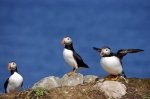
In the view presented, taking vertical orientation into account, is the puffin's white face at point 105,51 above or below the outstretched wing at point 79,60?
below

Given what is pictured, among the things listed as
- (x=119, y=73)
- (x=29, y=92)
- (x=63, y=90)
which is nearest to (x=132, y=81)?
(x=119, y=73)

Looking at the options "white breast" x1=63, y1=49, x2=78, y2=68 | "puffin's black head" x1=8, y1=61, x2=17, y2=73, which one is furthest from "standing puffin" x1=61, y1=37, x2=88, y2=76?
"puffin's black head" x1=8, y1=61, x2=17, y2=73

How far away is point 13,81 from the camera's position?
13.3 metres

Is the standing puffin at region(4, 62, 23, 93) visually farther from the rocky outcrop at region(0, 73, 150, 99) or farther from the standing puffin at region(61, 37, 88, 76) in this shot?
the standing puffin at region(61, 37, 88, 76)

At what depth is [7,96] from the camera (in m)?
12.0

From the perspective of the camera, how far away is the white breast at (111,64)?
12.1 meters

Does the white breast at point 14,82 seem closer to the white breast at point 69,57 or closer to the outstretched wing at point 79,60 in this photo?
the white breast at point 69,57

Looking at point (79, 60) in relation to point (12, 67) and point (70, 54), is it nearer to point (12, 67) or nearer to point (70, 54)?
point (70, 54)

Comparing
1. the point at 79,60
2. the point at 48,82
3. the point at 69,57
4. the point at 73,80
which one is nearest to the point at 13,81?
the point at 48,82

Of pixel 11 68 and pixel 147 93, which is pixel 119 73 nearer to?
pixel 147 93

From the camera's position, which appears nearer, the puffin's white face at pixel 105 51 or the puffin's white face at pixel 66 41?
the puffin's white face at pixel 105 51

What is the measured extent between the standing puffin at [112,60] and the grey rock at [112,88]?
1.39ft

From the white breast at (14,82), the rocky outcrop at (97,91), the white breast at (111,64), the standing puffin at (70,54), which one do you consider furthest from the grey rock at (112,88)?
the standing puffin at (70,54)

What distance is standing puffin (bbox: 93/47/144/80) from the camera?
39.9ft
